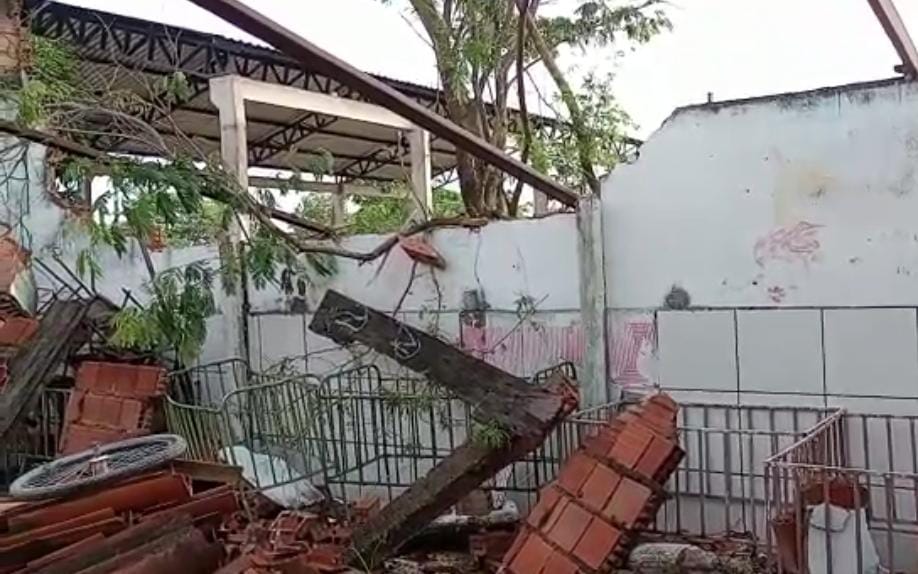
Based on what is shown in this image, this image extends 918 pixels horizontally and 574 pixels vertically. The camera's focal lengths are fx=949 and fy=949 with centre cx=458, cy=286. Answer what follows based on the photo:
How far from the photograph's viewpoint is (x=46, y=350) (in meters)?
7.18

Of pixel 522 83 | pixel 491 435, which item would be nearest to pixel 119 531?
pixel 491 435

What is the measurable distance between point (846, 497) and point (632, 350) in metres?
1.65

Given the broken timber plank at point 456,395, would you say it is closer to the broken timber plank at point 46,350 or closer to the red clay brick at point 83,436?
the red clay brick at point 83,436

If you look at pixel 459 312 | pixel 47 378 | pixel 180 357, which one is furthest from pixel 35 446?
pixel 459 312

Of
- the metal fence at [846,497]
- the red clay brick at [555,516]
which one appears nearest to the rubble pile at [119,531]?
the red clay brick at [555,516]

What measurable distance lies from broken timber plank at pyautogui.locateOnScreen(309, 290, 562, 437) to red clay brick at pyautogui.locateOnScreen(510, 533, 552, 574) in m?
0.54

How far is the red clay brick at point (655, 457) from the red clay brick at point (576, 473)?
9.9 inches

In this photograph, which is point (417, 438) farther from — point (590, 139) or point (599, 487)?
point (590, 139)

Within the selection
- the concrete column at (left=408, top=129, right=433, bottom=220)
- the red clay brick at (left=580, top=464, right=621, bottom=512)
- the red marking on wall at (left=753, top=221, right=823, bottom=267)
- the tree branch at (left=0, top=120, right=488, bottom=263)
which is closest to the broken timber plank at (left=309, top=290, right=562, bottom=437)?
the red clay brick at (left=580, top=464, right=621, bottom=512)

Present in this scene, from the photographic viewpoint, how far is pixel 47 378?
712 centimetres

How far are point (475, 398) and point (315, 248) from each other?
2259 mm

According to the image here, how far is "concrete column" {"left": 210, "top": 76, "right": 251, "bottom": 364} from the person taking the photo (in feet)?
24.7

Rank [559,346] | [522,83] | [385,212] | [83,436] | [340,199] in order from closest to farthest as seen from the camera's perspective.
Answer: [559,346] → [83,436] → [522,83] → [385,212] → [340,199]

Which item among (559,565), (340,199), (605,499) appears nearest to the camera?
(559,565)
